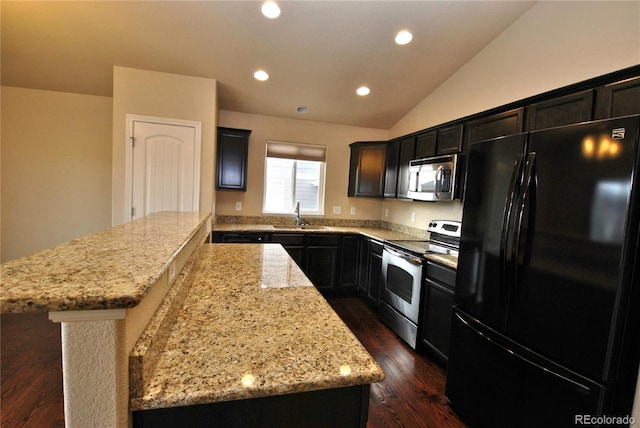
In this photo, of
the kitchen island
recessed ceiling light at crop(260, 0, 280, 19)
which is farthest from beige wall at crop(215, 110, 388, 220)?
the kitchen island

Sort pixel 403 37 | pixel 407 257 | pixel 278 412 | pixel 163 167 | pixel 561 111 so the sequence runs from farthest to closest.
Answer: pixel 163 167 → pixel 407 257 → pixel 403 37 → pixel 561 111 → pixel 278 412

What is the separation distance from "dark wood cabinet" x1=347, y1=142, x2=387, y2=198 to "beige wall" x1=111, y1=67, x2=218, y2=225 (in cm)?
200

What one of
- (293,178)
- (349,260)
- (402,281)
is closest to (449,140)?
(402,281)

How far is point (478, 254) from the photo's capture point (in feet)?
5.61

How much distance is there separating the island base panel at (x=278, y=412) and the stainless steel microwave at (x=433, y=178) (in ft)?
7.50

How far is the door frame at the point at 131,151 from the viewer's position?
9.50ft

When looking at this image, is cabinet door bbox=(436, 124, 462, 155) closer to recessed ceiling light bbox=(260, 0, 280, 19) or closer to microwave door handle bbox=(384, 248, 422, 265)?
microwave door handle bbox=(384, 248, 422, 265)

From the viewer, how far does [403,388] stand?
2100mm

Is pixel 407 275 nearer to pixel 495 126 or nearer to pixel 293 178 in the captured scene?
pixel 495 126

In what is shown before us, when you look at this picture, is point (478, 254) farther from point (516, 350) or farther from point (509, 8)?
point (509, 8)

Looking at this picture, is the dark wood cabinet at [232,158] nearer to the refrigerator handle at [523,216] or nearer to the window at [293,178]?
the window at [293,178]

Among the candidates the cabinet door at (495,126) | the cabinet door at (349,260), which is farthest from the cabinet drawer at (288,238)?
the cabinet door at (495,126)

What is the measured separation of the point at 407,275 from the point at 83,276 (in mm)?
2576

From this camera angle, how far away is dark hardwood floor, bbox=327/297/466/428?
1811mm
